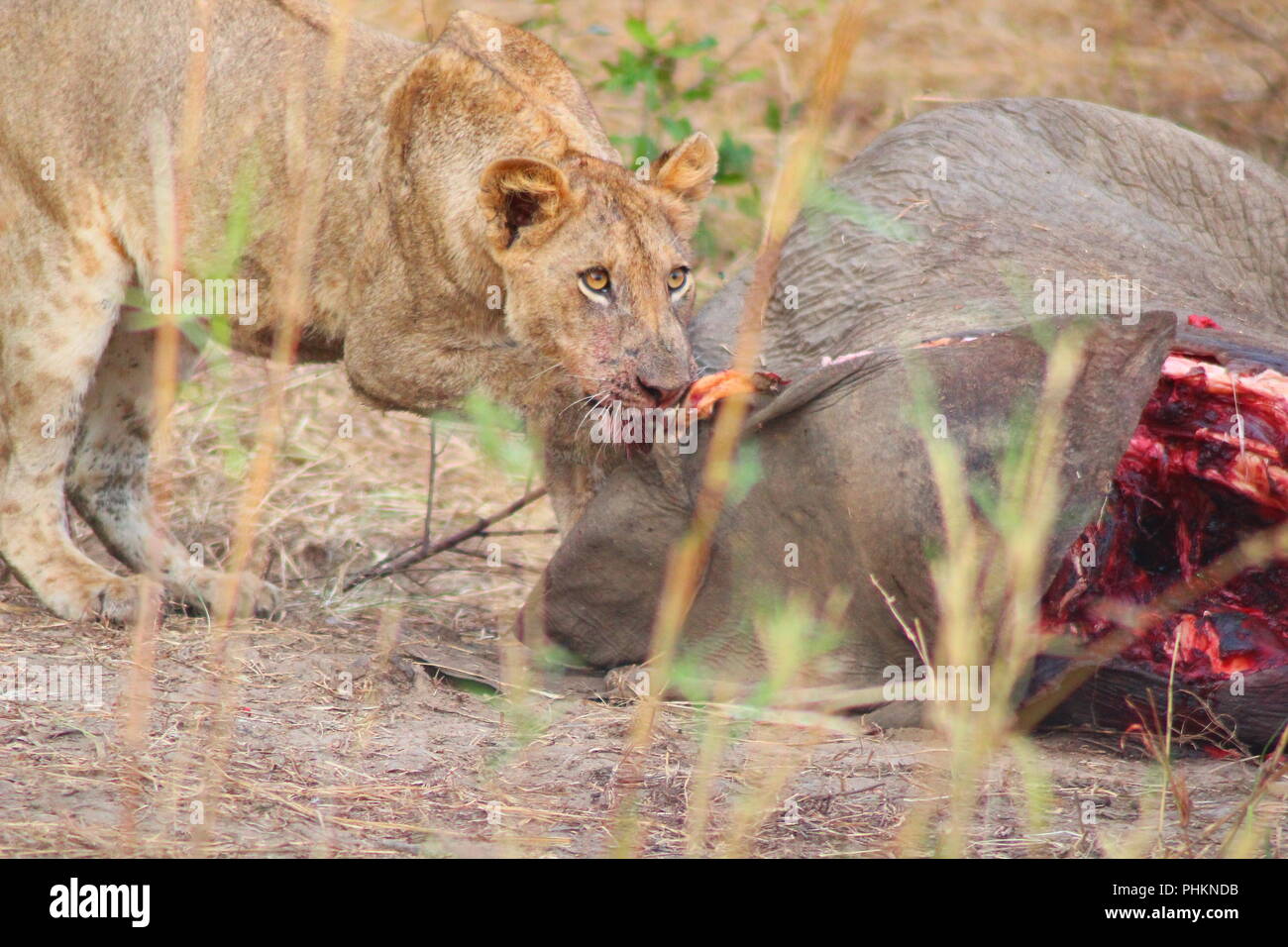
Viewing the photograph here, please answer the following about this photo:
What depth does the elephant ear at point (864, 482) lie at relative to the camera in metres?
2.90

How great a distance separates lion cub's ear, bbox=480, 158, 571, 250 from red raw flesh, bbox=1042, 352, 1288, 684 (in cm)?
131

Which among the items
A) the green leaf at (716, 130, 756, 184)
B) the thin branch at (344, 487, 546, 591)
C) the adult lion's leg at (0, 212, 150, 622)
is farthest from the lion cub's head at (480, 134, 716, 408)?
the green leaf at (716, 130, 756, 184)

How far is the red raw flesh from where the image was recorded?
3090 mm

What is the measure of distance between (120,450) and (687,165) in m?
1.74

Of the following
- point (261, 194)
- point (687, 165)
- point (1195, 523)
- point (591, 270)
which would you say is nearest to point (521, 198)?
point (591, 270)

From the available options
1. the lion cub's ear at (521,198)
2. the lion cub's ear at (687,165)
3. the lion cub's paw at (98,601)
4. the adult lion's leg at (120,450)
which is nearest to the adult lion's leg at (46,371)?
the lion cub's paw at (98,601)

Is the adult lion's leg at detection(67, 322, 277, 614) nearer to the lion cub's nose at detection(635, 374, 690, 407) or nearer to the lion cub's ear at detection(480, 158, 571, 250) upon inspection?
the lion cub's ear at detection(480, 158, 571, 250)

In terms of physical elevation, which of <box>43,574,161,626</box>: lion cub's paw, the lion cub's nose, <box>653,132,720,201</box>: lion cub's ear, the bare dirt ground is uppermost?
<box>653,132,720,201</box>: lion cub's ear

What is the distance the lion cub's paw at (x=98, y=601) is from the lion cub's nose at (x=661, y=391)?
4.58 feet

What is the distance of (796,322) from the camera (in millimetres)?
3914

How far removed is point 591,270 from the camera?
140 inches

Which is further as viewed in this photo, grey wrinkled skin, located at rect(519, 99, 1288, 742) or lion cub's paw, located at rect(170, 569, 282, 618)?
lion cub's paw, located at rect(170, 569, 282, 618)
